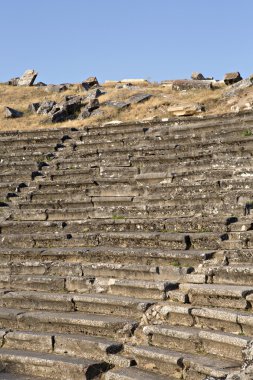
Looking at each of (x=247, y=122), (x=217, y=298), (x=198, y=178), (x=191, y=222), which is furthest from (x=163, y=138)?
(x=217, y=298)

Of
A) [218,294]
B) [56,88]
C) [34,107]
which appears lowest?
[218,294]

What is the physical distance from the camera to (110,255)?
8453 mm

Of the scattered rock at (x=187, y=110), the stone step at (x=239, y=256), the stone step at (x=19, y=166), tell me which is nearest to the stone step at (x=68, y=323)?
the stone step at (x=239, y=256)

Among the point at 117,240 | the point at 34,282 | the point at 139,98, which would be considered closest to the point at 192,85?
the point at 139,98

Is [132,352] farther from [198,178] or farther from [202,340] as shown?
[198,178]

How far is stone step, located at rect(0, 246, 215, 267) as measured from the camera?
779cm

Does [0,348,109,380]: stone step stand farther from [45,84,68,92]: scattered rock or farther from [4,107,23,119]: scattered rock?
[45,84,68,92]: scattered rock

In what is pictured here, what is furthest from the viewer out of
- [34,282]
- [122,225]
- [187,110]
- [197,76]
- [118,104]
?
[197,76]

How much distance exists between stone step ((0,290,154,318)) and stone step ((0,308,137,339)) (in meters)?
0.10

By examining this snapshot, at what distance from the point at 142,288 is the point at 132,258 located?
2.87 ft

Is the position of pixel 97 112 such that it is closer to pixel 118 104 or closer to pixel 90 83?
pixel 118 104

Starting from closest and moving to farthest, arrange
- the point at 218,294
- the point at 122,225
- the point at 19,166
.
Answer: the point at 218,294
the point at 122,225
the point at 19,166

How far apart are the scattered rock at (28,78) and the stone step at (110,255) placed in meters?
22.9

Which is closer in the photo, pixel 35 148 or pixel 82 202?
pixel 82 202
